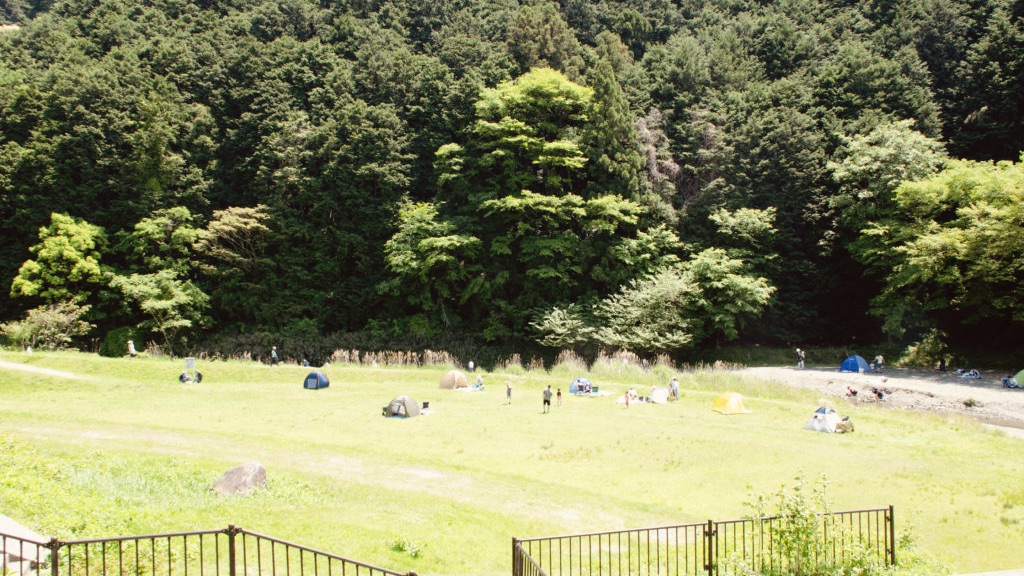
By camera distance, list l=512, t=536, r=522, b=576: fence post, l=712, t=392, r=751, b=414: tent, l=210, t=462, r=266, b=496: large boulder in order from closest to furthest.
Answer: l=512, t=536, r=522, b=576: fence post
l=210, t=462, r=266, b=496: large boulder
l=712, t=392, r=751, b=414: tent

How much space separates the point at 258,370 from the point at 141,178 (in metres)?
21.5

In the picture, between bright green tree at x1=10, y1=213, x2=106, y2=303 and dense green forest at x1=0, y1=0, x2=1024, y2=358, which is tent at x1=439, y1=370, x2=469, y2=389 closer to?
dense green forest at x1=0, y1=0, x2=1024, y2=358

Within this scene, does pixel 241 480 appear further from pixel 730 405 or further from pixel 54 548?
pixel 730 405

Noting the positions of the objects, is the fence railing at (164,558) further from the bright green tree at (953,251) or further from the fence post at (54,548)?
the bright green tree at (953,251)

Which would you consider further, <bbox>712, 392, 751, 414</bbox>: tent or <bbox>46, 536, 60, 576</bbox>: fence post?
<bbox>712, 392, 751, 414</bbox>: tent

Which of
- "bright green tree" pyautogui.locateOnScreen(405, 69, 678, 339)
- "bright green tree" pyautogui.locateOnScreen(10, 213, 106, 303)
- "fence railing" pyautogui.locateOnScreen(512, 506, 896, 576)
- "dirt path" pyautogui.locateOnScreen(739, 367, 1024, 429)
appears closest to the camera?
"fence railing" pyautogui.locateOnScreen(512, 506, 896, 576)

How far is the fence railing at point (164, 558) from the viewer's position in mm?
6492

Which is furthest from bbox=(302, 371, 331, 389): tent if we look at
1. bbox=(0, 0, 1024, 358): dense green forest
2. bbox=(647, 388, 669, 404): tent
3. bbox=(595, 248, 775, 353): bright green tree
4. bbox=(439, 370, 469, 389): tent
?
bbox=(595, 248, 775, 353): bright green tree

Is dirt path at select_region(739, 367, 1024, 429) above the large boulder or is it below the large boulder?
below

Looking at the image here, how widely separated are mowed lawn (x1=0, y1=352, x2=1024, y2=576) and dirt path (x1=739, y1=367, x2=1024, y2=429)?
119 inches

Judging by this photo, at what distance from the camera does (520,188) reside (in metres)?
40.9

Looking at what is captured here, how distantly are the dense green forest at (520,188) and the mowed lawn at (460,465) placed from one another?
12.5 m

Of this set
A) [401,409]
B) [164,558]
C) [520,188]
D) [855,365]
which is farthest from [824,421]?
[520,188]

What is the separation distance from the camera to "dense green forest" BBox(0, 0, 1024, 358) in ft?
118
